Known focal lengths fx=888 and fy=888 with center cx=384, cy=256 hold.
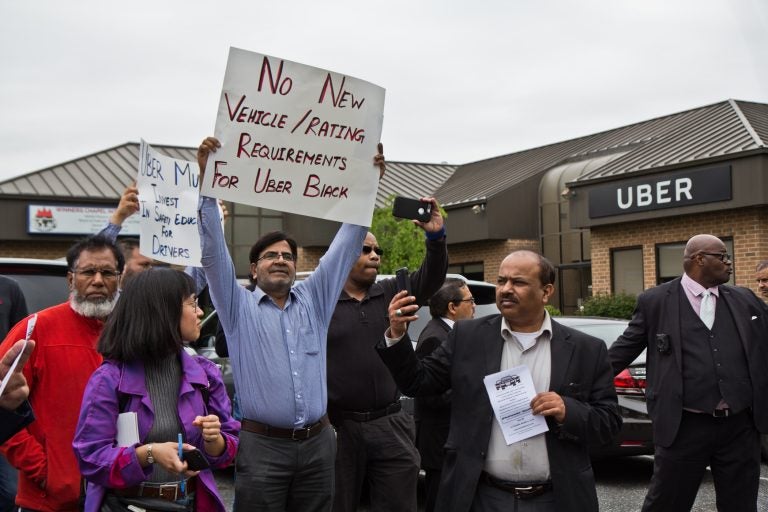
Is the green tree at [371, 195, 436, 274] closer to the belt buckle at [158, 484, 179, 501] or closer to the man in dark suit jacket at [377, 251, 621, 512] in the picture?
the man in dark suit jacket at [377, 251, 621, 512]

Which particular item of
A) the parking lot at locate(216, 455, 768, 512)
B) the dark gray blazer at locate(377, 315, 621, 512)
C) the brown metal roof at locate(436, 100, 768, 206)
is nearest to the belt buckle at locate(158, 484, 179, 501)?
the dark gray blazer at locate(377, 315, 621, 512)

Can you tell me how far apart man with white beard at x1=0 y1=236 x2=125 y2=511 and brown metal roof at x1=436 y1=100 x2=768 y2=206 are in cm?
1551

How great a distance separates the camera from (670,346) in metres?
5.97

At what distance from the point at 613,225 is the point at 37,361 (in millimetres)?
18238

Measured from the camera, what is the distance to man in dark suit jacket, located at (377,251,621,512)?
3.72 metres

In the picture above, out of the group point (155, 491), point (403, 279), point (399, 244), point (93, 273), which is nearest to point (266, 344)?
point (403, 279)

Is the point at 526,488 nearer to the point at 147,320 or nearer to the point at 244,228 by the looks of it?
the point at 147,320

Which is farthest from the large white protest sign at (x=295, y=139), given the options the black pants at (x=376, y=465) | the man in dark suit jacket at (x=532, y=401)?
the black pants at (x=376, y=465)

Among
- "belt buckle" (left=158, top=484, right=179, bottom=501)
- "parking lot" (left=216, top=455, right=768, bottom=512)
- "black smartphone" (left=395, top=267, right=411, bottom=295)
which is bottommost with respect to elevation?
"parking lot" (left=216, top=455, right=768, bottom=512)

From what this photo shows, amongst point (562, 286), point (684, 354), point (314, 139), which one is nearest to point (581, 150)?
point (562, 286)

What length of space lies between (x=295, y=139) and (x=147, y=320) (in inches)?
52.6

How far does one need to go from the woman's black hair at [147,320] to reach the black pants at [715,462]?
358 centimetres

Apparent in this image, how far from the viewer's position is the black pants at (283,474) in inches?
168

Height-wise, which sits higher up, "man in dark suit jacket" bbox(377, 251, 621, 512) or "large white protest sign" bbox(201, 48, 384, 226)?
"large white protest sign" bbox(201, 48, 384, 226)
